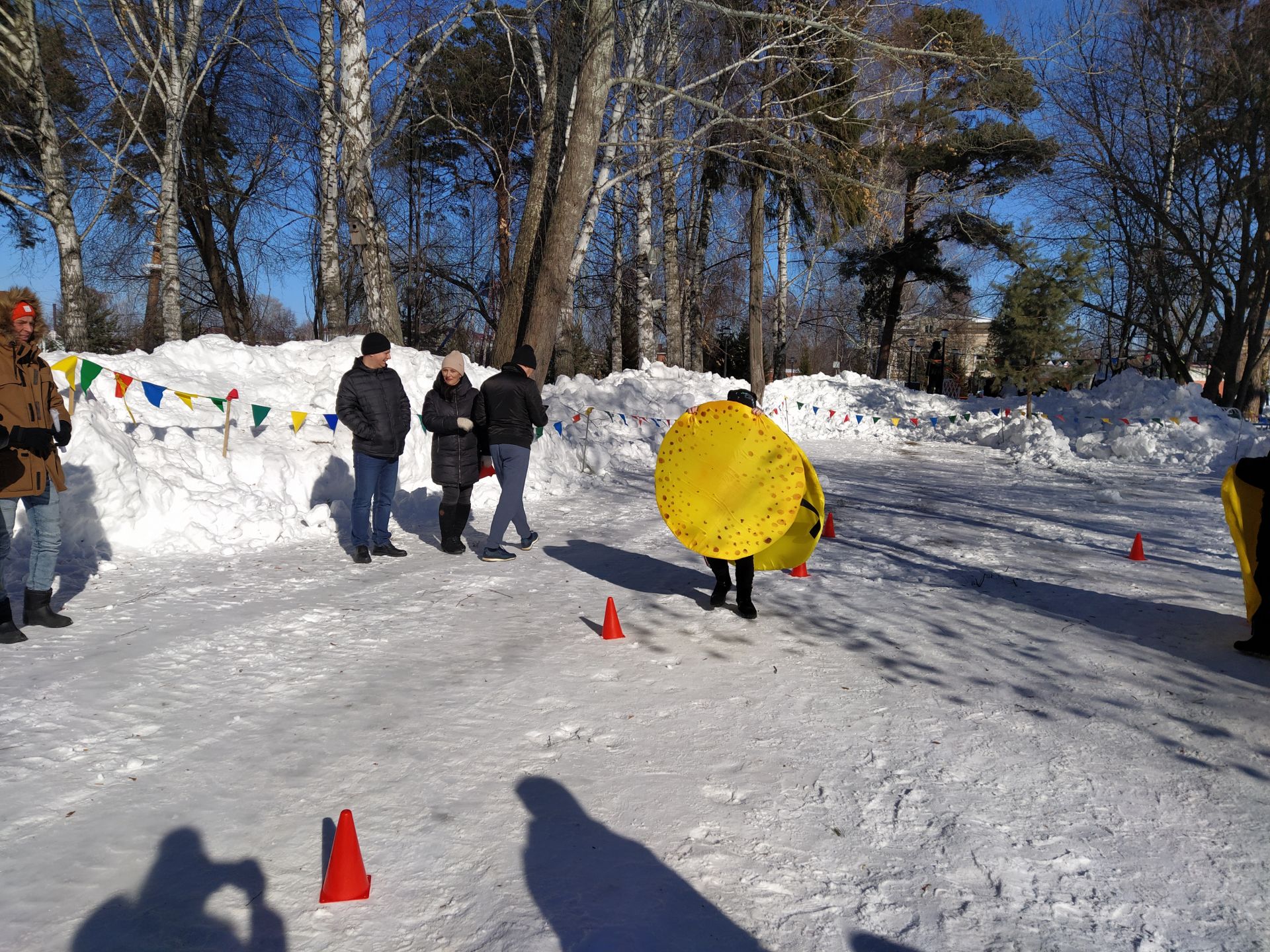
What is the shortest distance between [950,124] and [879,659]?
3082 cm

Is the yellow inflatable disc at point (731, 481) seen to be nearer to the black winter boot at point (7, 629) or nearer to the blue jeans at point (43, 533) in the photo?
the blue jeans at point (43, 533)

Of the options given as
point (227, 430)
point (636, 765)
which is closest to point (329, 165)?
point (227, 430)

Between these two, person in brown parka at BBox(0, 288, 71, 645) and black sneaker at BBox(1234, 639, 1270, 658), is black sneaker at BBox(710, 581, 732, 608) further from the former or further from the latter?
person in brown parka at BBox(0, 288, 71, 645)

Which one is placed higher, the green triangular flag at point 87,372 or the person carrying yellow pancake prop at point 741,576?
the green triangular flag at point 87,372

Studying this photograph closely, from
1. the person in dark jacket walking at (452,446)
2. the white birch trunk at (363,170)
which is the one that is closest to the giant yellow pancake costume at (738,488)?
the person in dark jacket walking at (452,446)

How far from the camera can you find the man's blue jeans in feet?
23.7

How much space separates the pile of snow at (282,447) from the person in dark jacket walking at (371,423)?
1017 millimetres

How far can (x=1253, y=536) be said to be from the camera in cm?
517

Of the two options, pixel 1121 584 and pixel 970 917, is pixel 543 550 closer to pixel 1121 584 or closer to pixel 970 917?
pixel 1121 584

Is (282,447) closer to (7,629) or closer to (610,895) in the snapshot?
(7,629)

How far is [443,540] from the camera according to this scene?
7.81 meters

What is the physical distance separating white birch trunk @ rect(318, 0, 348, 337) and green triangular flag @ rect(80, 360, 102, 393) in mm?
5851

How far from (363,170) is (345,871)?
1189 centimetres

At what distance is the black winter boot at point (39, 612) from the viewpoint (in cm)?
509
